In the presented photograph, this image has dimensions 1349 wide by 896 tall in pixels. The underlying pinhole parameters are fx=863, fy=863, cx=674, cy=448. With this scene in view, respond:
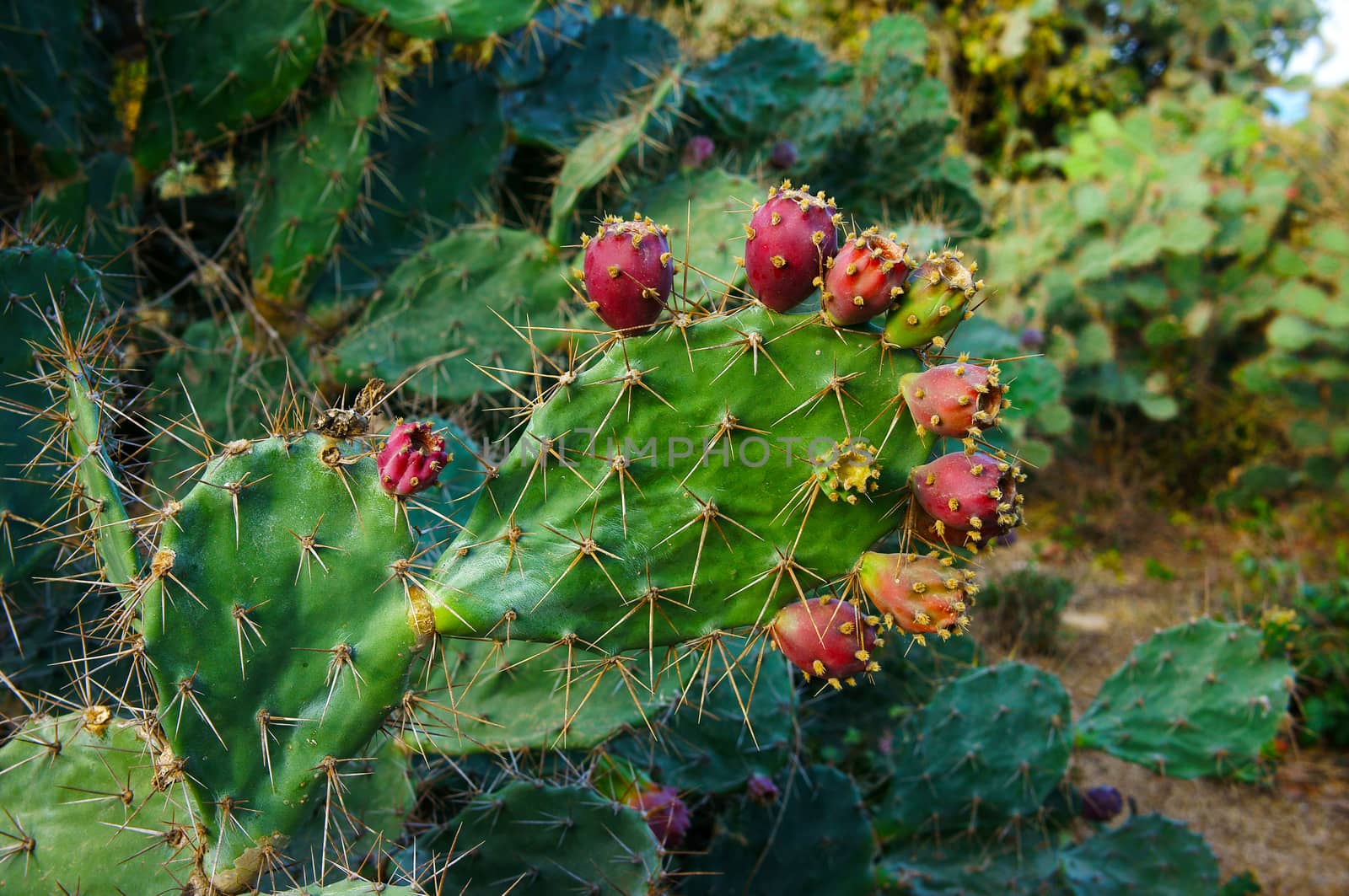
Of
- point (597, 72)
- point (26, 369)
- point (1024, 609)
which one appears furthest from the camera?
point (1024, 609)

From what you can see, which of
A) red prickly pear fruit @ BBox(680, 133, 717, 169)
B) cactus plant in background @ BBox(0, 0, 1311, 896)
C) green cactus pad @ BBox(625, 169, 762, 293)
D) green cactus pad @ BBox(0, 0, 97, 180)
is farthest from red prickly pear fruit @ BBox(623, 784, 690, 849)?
green cactus pad @ BBox(0, 0, 97, 180)

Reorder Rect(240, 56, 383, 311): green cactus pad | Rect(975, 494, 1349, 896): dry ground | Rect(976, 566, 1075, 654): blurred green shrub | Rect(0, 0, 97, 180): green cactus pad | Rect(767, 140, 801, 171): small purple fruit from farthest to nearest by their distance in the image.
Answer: Rect(976, 566, 1075, 654): blurred green shrub
Rect(975, 494, 1349, 896): dry ground
Rect(767, 140, 801, 171): small purple fruit
Rect(240, 56, 383, 311): green cactus pad
Rect(0, 0, 97, 180): green cactus pad

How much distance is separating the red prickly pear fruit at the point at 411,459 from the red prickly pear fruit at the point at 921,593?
0.59 meters

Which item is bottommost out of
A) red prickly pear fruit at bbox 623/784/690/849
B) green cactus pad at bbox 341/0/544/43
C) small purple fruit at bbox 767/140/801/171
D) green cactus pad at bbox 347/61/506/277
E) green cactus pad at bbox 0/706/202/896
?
red prickly pear fruit at bbox 623/784/690/849

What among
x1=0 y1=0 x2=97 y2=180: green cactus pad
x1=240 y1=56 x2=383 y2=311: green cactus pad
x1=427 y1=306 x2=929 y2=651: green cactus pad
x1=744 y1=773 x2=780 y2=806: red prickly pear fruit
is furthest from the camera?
x1=240 y1=56 x2=383 y2=311: green cactus pad

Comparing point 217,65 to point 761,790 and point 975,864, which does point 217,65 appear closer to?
point 761,790

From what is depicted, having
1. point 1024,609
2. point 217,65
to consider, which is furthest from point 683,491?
point 1024,609

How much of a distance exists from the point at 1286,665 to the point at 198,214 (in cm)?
315

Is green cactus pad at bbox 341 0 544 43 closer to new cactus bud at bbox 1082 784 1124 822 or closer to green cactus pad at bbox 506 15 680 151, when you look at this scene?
green cactus pad at bbox 506 15 680 151

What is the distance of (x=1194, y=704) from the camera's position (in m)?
2.21

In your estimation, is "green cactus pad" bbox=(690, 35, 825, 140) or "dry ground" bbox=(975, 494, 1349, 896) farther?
"dry ground" bbox=(975, 494, 1349, 896)

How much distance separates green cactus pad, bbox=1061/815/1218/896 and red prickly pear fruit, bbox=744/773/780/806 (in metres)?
0.90

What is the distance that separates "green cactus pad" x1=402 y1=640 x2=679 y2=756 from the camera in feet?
4.93

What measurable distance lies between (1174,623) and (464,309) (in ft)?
11.6
